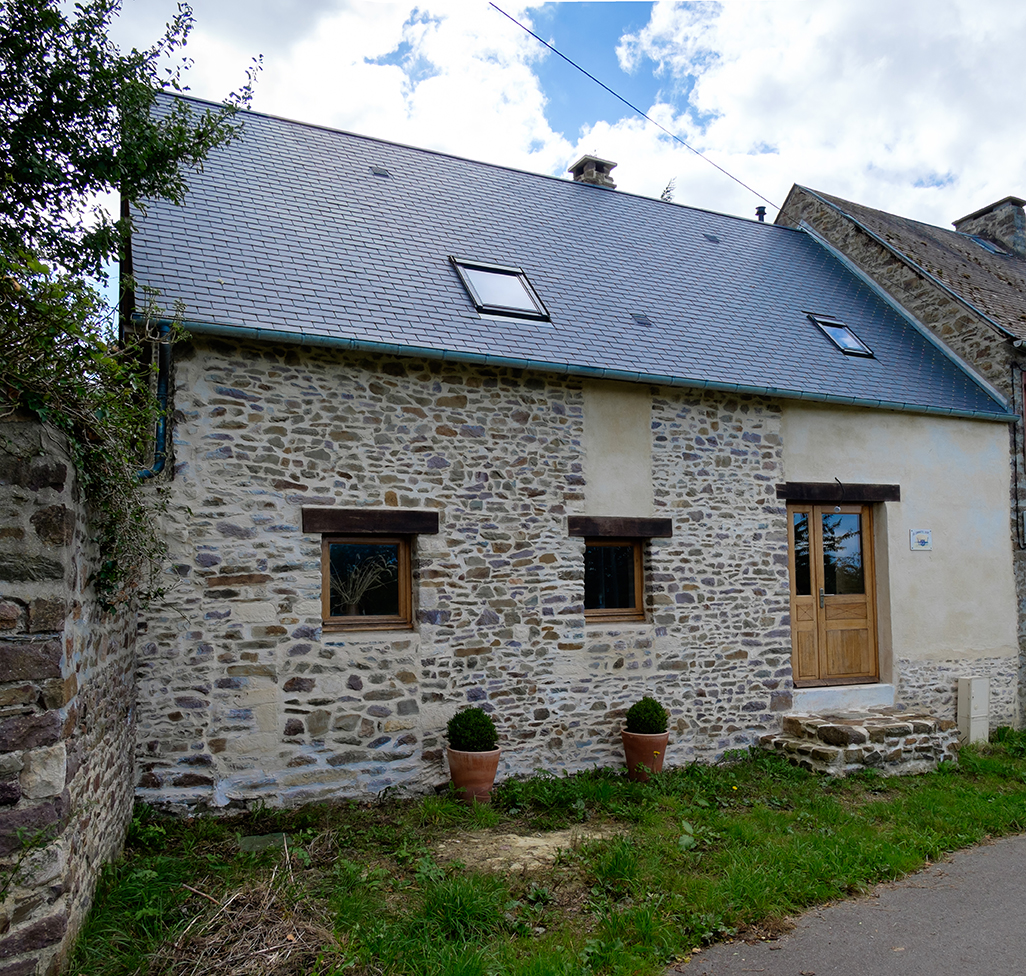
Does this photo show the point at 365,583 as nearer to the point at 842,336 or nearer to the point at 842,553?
the point at 842,553

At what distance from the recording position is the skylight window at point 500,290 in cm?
762

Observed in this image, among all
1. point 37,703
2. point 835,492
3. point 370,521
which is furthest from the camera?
point 835,492

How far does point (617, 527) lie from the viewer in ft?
24.1

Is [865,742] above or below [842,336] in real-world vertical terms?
below

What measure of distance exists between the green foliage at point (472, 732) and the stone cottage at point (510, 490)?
0.58 feet

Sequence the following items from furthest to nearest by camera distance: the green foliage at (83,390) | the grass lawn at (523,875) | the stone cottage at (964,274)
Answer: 1. the stone cottage at (964,274)
2. the grass lawn at (523,875)
3. the green foliage at (83,390)

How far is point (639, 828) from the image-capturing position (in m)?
5.78

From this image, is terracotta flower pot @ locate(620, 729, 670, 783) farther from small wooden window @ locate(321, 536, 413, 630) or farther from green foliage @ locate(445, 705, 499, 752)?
small wooden window @ locate(321, 536, 413, 630)

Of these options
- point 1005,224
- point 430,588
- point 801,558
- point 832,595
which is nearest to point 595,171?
point 801,558

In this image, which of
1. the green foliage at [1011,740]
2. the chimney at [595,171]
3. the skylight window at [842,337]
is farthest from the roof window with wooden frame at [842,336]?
the green foliage at [1011,740]

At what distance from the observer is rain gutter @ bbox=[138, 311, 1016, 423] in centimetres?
598

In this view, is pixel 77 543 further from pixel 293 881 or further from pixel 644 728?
pixel 644 728

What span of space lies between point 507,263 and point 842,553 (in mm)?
4773

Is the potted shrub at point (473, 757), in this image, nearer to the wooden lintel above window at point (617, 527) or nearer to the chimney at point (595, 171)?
the wooden lintel above window at point (617, 527)
